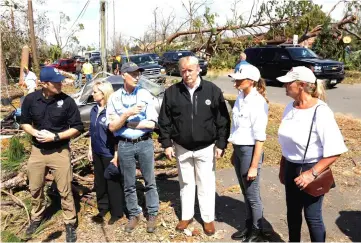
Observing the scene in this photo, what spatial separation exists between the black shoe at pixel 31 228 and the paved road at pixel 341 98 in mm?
8152

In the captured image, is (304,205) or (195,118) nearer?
(304,205)

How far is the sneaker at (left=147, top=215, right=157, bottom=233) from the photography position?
3881 millimetres

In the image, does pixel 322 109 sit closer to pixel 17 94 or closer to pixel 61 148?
pixel 61 148

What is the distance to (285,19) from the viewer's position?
2469cm

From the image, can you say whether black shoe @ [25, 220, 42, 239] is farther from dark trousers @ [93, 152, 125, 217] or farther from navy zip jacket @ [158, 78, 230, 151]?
navy zip jacket @ [158, 78, 230, 151]

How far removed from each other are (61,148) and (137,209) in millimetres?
1096

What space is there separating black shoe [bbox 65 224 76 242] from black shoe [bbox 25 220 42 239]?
45cm

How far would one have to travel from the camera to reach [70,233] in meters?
3.82

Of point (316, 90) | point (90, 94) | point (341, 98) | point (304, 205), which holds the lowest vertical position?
point (341, 98)

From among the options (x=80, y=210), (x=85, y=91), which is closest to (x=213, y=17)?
(x=85, y=91)

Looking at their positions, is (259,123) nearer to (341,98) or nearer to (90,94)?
(90,94)

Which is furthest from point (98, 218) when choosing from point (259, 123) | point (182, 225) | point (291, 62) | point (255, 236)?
point (291, 62)

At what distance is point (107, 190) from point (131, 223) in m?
0.50

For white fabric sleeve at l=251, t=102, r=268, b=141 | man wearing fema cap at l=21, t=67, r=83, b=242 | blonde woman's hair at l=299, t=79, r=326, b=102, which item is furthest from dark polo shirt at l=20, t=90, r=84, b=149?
blonde woman's hair at l=299, t=79, r=326, b=102
